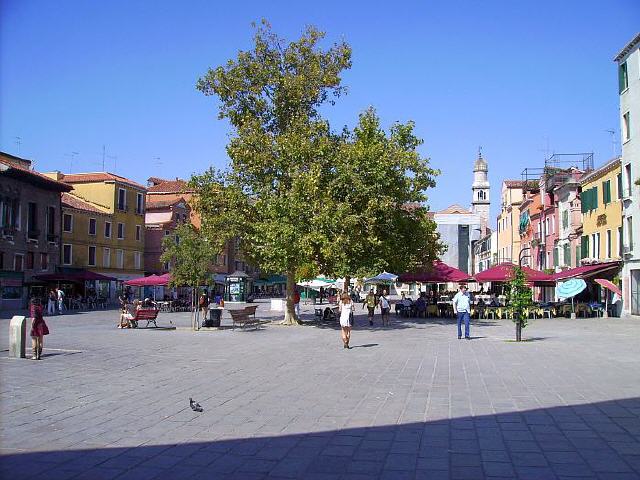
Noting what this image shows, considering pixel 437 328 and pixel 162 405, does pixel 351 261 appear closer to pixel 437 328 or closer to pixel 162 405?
pixel 437 328

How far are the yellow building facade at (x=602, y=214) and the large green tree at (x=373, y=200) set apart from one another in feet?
43.2

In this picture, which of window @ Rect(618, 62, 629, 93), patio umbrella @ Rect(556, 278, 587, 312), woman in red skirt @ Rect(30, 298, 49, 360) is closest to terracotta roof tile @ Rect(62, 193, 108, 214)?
patio umbrella @ Rect(556, 278, 587, 312)

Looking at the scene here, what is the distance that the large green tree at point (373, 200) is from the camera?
84.9 ft

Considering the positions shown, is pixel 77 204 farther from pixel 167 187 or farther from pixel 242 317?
pixel 242 317

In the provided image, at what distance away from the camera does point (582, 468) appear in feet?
20.6

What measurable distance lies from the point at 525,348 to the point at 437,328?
9.42 metres

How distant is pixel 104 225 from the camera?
5859 centimetres

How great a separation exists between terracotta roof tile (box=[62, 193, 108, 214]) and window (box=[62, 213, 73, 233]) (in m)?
0.91

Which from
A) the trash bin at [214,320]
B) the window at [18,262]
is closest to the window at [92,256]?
the window at [18,262]

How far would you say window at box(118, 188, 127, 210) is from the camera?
6069cm

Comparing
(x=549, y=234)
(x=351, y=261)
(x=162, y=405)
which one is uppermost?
(x=549, y=234)

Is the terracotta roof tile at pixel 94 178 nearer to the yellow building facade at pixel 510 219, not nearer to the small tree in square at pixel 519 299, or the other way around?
the yellow building facade at pixel 510 219

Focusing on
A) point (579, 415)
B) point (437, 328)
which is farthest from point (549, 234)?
point (579, 415)

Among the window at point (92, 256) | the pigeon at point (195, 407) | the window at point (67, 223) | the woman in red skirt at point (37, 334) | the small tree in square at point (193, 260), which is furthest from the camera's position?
the window at point (92, 256)
